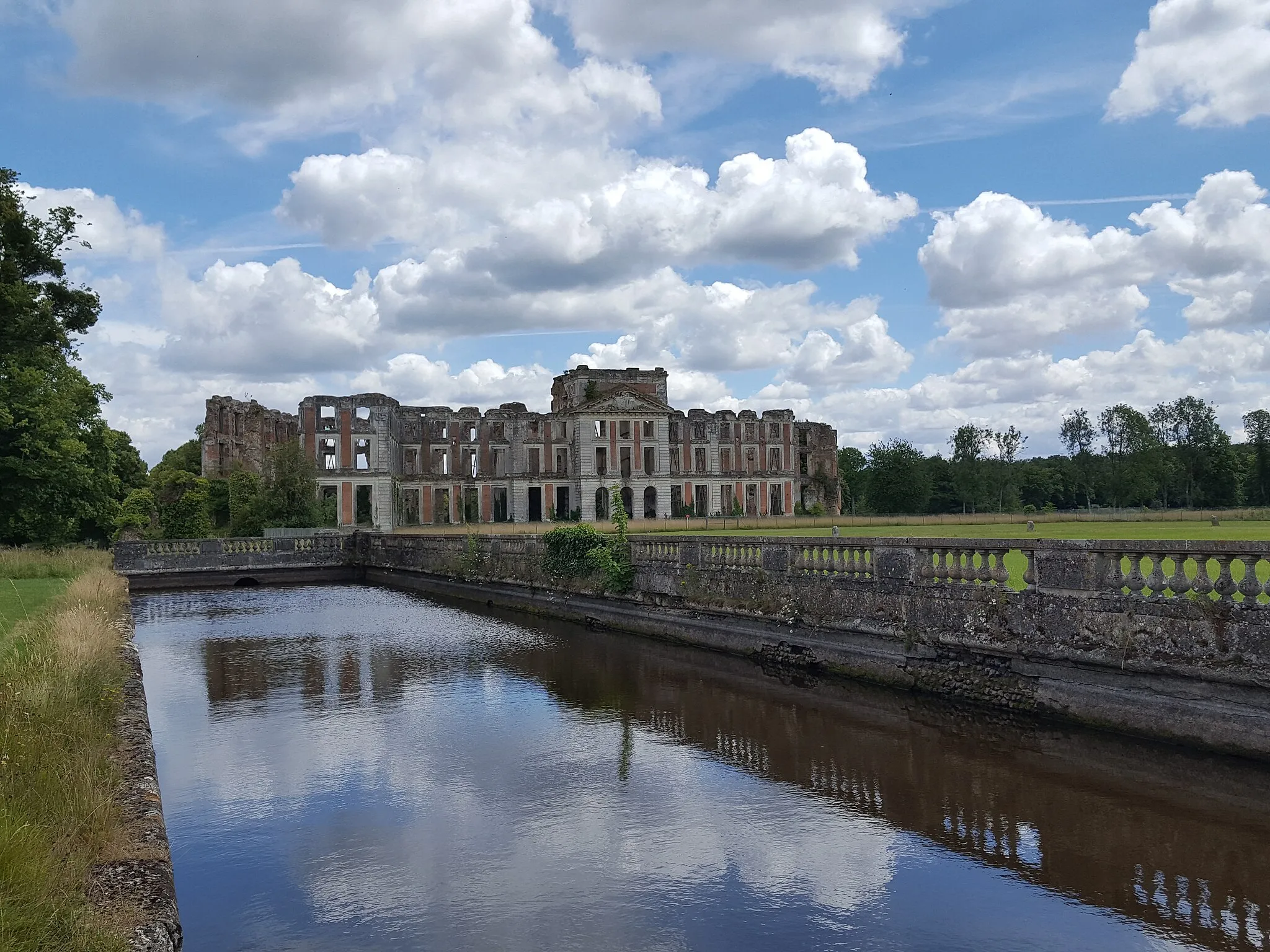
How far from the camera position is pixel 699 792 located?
793 cm

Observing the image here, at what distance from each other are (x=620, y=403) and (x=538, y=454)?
8170 millimetres

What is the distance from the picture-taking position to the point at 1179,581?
27.7ft

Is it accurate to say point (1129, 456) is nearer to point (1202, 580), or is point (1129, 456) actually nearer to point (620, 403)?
point (620, 403)

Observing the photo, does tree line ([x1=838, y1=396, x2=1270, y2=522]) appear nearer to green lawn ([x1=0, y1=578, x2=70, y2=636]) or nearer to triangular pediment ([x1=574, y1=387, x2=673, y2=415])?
triangular pediment ([x1=574, y1=387, x2=673, y2=415])

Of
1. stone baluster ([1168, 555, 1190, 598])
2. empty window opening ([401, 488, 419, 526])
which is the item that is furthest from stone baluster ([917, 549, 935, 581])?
empty window opening ([401, 488, 419, 526])

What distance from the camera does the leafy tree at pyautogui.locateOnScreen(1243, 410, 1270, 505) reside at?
7569 centimetres

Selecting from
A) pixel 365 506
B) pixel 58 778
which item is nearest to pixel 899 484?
pixel 365 506

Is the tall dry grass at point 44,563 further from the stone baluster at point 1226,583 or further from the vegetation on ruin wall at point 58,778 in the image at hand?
the stone baluster at point 1226,583

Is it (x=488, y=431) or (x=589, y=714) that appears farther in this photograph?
(x=488, y=431)

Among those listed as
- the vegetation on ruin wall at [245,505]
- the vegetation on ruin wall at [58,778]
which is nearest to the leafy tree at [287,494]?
the vegetation on ruin wall at [245,505]

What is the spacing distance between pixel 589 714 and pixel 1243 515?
161ft

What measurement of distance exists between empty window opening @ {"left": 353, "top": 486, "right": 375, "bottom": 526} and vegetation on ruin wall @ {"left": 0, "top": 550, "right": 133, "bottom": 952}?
52540 mm

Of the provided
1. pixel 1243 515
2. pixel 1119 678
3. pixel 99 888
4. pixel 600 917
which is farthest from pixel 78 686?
pixel 1243 515

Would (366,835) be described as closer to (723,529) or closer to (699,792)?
(699,792)
